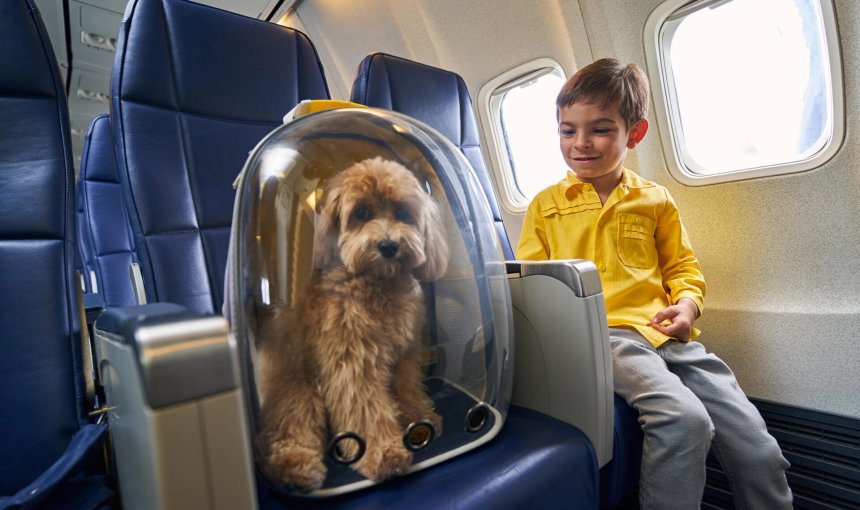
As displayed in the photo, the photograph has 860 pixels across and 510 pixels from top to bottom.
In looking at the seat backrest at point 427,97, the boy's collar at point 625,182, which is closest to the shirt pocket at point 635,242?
the boy's collar at point 625,182

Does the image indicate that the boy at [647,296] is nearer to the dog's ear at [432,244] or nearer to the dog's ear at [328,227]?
the dog's ear at [432,244]

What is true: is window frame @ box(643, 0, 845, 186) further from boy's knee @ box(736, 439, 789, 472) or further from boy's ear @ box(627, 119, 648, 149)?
boy's knee @ box(736, 439, 789, 472)

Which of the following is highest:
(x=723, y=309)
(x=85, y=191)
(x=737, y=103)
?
(x=85, y=191)

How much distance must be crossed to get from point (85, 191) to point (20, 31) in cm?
216

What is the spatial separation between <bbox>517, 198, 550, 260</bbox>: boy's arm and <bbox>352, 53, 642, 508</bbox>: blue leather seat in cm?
6

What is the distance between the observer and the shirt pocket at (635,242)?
1.36 m

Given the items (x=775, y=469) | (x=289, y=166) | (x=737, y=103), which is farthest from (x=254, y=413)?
(x=737, y=103)

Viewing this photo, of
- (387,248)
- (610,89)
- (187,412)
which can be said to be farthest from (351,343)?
(610,89)

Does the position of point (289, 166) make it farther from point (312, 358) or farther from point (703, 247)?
point (703, 247)

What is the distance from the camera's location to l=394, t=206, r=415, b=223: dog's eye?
0.69m

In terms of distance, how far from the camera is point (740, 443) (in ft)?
3.59

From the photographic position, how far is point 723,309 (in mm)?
1840

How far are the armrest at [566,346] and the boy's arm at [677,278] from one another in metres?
0.46

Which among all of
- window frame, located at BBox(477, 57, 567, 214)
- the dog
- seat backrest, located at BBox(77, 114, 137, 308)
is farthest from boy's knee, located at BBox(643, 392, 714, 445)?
seat backrest, located at BBox(77, 114, 137, 308)
